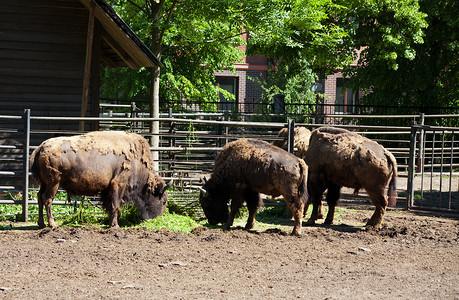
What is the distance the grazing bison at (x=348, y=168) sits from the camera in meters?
9.23

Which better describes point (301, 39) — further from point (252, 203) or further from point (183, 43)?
point (252, 203)

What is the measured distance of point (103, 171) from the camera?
337 inches

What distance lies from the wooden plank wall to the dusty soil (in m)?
4.13

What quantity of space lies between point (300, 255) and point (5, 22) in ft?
26.0

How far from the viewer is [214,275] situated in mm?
6418

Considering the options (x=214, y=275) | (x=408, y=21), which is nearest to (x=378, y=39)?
(x=408, y=21)

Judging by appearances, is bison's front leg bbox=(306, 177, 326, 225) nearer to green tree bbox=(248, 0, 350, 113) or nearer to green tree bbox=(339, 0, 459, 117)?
green tree bbox=(248, 0, 350, 113)

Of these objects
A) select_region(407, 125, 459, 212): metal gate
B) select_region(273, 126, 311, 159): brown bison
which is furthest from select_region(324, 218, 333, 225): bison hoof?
select_region(407, 125, 459, 212): metal gate

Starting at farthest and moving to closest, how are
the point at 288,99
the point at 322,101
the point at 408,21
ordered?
the point at 322,101 < the point at 288,99 < the point at 408,21

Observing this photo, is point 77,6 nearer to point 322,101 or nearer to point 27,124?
point 27,124

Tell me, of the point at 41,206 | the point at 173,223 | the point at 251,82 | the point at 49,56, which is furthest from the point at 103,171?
the point at 251,82

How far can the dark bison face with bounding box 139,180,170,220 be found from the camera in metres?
9.14

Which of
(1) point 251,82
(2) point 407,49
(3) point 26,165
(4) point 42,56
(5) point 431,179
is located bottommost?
(5) point 431,179

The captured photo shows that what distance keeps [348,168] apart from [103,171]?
12.6 ft
